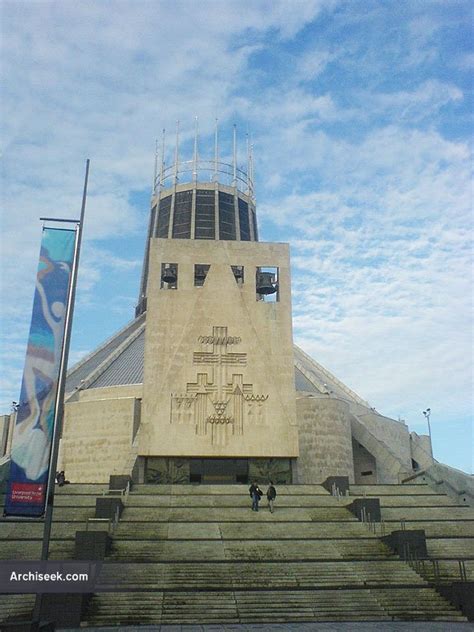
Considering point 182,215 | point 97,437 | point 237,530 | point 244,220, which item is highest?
point 244,220

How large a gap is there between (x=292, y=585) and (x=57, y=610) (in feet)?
16.7

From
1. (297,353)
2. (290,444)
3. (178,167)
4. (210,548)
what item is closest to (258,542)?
(210,548)

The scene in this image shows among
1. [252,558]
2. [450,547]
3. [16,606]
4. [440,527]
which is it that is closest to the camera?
[16,606]

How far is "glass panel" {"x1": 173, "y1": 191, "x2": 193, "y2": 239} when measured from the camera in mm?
53969

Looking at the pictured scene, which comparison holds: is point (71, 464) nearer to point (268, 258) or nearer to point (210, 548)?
point (268, 258)

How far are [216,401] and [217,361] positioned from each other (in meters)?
1.75

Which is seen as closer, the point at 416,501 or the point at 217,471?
the point at 416,501

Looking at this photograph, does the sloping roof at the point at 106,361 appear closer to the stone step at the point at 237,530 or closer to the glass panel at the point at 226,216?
the glass panel at the point at 226,216

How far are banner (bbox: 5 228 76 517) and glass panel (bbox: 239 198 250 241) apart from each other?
42774 millimetres

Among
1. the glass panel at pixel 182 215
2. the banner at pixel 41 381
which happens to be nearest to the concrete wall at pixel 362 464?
the banner at pixel 41 381

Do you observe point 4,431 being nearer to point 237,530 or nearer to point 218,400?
point 218,400

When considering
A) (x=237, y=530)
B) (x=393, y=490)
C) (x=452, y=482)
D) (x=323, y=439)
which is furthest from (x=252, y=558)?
(x=323, y=439)

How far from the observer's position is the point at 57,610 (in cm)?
1160

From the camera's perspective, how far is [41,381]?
11.9 metres
